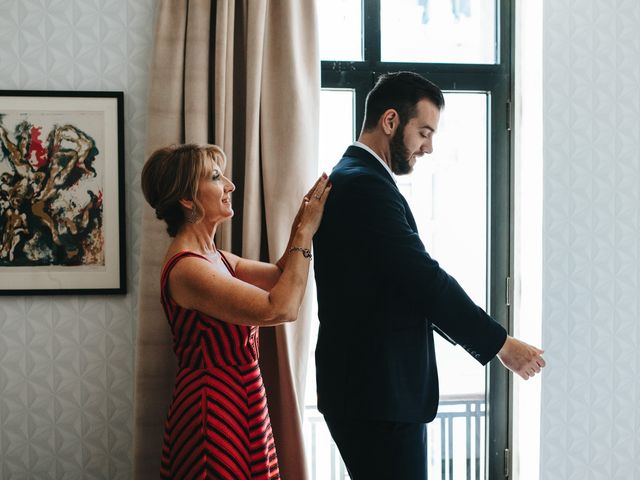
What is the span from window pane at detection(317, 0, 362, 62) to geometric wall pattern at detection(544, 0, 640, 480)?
0.68 metres

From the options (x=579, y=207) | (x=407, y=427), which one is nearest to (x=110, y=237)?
(x=407, y=427)

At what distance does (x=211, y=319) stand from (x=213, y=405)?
0.67 ft

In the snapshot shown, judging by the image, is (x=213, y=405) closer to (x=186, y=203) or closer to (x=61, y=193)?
(x=186, y=203)

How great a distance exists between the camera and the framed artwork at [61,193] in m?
2.01

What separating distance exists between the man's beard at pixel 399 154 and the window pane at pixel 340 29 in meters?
0.89

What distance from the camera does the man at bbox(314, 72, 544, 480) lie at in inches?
53.1

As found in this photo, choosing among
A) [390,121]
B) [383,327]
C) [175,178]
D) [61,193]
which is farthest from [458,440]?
[61,193]

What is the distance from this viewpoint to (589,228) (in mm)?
2197

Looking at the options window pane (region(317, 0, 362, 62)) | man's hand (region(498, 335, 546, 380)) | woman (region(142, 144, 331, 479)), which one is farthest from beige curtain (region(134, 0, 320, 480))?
man's hand (region(498, 335, 546, 380))

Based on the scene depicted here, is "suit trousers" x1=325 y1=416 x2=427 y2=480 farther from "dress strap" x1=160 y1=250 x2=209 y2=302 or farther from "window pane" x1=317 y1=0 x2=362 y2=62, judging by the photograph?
"window pane" x1=317 y1=0 x2=362 y2=62

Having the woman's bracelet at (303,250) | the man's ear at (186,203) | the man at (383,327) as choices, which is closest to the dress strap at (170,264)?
the man's ear at (186,203)

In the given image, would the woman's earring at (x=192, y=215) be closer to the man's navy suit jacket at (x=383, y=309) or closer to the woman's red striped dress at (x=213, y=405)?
the woman's red striped dress at (x=213, y=405)

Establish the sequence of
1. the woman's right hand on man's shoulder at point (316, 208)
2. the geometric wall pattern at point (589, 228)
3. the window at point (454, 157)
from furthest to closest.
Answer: the window at point (454, 157), the geometric wall pattern at point (589, 228), the woman's right hand on man's shoulder at point (316, 208)

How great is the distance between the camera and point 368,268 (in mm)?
1377
